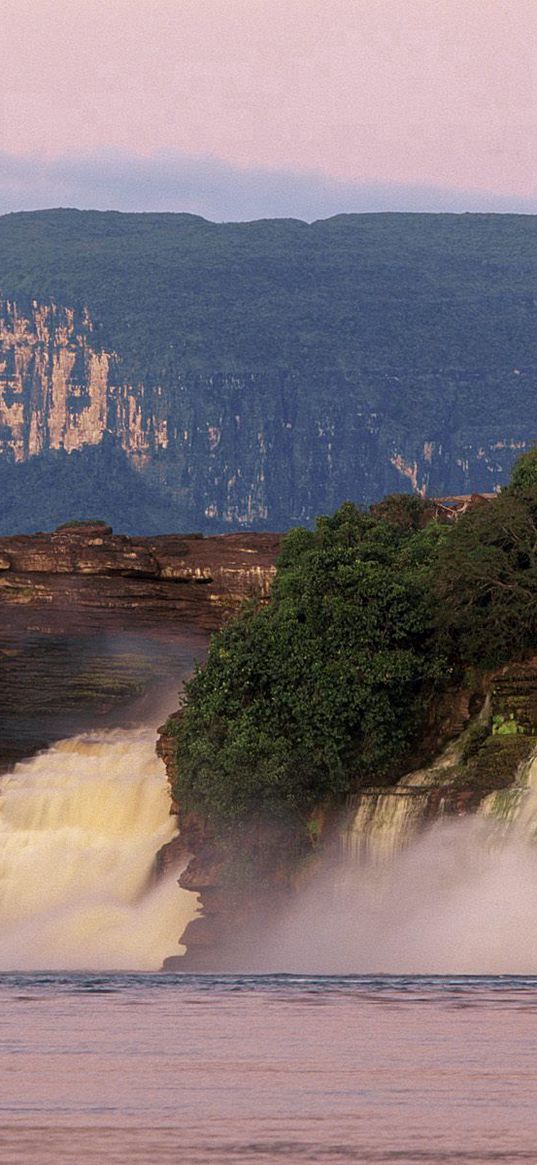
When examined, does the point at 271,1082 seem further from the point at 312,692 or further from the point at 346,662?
the point at 346,662

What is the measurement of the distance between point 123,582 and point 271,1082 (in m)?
101

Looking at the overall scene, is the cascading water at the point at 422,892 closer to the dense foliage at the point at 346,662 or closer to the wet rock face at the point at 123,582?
the dense foliage at the point at 346,662

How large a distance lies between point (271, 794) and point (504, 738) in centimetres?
718

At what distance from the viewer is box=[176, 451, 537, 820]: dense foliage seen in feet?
217

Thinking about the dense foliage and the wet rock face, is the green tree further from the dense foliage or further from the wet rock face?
the wet rock face

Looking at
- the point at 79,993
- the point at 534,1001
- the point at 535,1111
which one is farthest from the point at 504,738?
the point at 535,1111

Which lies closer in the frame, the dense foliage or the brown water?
the brown water

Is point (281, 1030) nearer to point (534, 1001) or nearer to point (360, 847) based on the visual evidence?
point (534, 1001)

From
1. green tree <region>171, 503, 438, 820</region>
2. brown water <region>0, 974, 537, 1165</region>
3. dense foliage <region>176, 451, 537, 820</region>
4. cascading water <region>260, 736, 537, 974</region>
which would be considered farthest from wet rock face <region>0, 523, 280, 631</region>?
brown water <region>0, 974, 537, 1165</region>

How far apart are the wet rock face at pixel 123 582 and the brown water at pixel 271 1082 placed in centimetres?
8400

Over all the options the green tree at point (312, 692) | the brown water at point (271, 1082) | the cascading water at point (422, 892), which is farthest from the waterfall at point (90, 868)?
the brown water at point (271, 1082)

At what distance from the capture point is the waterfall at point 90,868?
68125 millimetres

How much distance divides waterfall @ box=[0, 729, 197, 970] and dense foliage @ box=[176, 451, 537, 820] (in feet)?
13.9

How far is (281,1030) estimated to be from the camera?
2958cm
